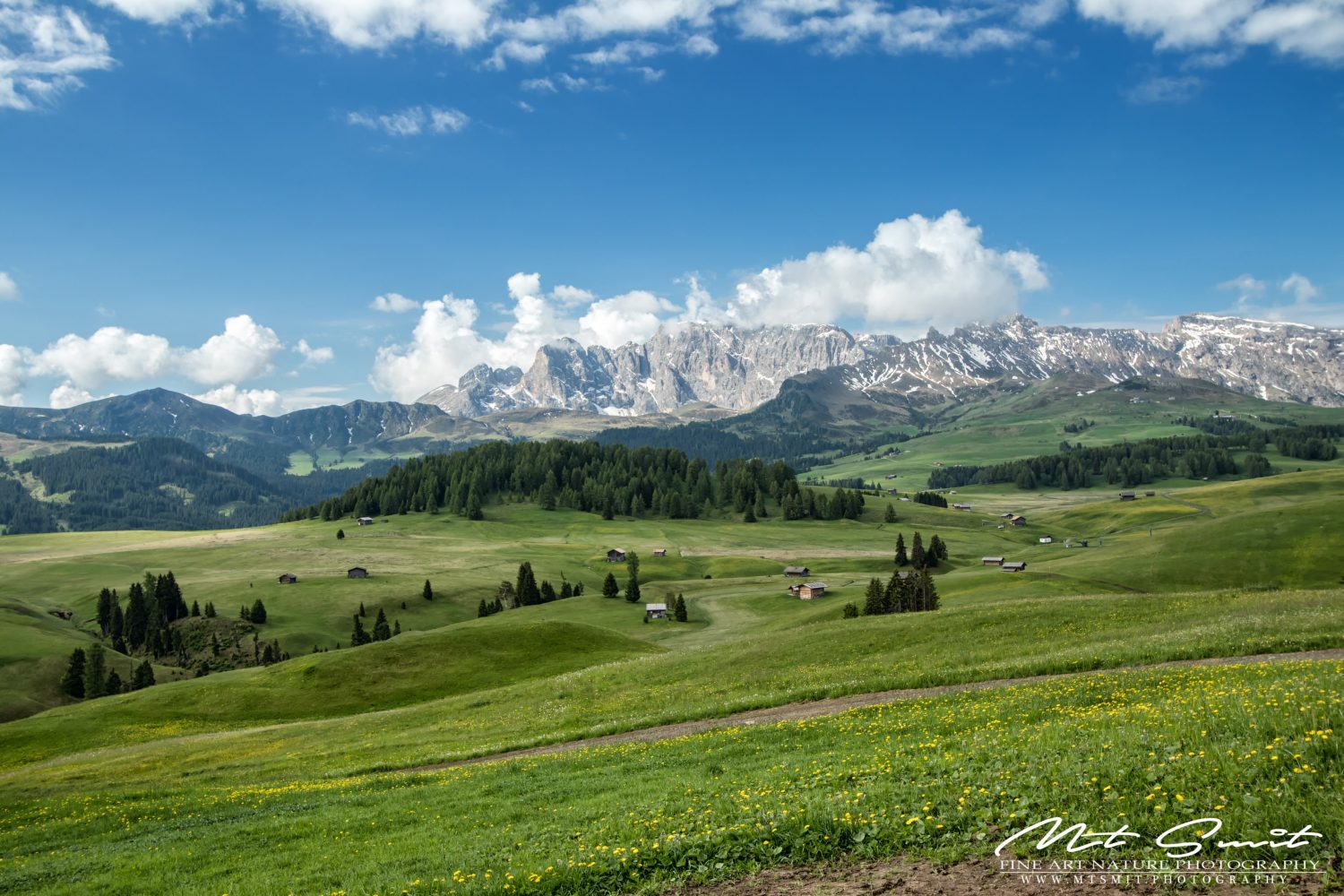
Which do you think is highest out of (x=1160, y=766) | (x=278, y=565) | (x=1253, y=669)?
(x=1160, y=766)

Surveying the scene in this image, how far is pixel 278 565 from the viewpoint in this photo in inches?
7229

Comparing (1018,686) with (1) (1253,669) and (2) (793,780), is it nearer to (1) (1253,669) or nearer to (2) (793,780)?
→ (1) (1253,669)

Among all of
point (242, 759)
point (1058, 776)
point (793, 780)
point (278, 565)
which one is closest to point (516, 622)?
point (242, 759)

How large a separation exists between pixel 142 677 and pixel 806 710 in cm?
10251

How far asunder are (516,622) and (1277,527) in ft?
351

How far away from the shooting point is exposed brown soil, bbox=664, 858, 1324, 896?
1063 centimetres

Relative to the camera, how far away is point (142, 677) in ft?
331

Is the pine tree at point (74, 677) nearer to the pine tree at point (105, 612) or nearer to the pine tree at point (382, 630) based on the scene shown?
the pine tree at point (382, 630)

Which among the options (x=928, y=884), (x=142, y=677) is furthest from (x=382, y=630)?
(x=928, y=884)

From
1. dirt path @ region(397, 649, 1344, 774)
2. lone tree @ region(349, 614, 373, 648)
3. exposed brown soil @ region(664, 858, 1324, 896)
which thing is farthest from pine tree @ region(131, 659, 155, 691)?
exposed brown soil @ region(664, 858, 1324, 896)

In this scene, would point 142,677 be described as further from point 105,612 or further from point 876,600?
point 876,600

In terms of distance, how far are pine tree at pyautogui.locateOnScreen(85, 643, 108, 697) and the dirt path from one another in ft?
293

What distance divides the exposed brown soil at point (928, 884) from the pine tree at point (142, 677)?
11350 centimetres

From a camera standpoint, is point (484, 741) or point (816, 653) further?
point (816, 653)
